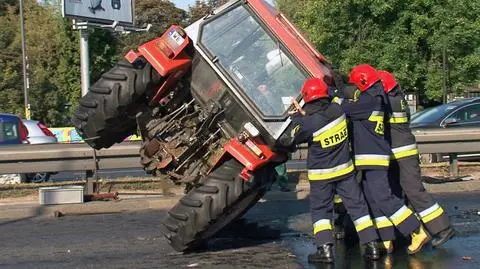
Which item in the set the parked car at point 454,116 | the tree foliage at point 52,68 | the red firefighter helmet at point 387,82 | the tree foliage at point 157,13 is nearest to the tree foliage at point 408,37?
the tree foliage at point 52,68

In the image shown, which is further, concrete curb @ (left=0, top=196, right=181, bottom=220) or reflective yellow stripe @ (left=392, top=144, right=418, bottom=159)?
concrete curb @ (left=0, top=196, right=181, bottom=220)

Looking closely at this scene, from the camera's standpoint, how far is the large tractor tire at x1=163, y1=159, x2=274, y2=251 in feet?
22.8

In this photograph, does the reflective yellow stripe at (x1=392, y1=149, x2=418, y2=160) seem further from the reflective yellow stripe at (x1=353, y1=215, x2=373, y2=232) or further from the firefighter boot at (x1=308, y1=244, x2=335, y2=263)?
the firefighter boot at (x1=308, y1=244, x2=335, y2=263)

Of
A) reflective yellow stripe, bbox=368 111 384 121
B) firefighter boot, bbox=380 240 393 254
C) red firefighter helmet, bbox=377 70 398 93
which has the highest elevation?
red firefighter helmet, bbox=377 70 398 93

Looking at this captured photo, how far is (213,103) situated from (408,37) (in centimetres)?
2431

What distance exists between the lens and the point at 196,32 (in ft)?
24.0

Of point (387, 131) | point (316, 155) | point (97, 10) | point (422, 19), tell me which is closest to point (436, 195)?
point (387, 131)

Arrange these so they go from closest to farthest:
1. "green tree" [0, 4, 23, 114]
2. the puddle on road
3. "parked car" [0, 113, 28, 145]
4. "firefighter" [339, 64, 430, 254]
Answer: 1. the puddle on road
2. "firefighter" [339, 64, 430, 254]
3. "parked car" [0, 113, 28, 145]
4. "green tree" [0, 4, 23, 114]

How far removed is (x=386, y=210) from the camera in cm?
689

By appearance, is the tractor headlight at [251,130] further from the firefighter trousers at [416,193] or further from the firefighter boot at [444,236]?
the firefighter boot at [444,236]

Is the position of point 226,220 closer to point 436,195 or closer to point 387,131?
point 387,131

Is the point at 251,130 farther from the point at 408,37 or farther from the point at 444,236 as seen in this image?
the point at 408,37

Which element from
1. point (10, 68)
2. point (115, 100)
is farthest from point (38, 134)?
point (10, 68)

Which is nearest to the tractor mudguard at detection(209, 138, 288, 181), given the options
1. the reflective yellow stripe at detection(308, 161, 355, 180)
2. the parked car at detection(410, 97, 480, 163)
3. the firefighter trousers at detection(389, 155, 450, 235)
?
the reflective yellow stripe at detection(308, 161, 355, 180)
